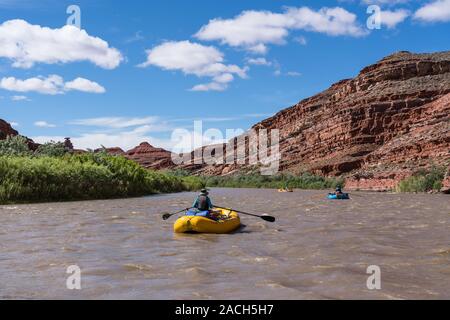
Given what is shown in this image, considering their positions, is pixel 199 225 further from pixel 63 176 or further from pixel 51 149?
pixel 51 149

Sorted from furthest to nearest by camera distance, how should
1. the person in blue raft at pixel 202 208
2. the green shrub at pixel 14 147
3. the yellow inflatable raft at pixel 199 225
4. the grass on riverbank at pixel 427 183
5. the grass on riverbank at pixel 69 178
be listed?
the grass on riverbank at pixel 427 183 → the green shrub at pixel 14 147 → the grass on riverbank at pixel 69 178 → the person in blue raft at pixel 202 208 → the yellow inflatable raft at pixel 199 225

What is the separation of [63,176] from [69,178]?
1.65 feet

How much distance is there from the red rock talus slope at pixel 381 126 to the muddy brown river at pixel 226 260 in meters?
50.5

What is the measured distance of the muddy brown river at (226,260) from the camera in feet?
25.5

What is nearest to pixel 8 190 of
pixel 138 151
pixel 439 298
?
pixel 439 298

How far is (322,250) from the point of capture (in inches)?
460

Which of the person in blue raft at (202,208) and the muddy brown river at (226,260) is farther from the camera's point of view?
the person in blue raft at (202,208)

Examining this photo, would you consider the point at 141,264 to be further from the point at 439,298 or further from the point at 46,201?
the point at 46,201

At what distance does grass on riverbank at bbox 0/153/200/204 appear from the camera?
92.8 ft

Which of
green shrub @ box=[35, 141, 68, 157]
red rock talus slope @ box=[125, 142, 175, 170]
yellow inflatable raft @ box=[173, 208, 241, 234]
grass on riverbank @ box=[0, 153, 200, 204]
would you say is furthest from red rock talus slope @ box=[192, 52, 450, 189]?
red rock talus slope @ box=[125, 142, 175, 170]

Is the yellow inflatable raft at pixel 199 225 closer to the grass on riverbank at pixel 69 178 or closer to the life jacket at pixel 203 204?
A: the life jacket at pixel 203 204

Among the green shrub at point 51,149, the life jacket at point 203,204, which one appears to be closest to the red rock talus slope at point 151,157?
the green shrub at point 51,149

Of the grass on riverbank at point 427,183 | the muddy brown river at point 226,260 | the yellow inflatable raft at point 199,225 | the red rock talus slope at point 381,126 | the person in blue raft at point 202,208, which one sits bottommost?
the muddy brown river at point 226,260
